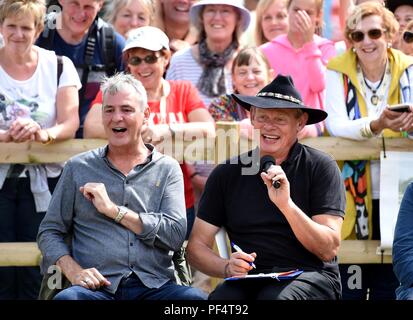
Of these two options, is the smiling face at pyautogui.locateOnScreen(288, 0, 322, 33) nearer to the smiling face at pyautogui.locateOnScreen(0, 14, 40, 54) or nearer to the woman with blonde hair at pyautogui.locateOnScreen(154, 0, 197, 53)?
the woman with blonde hair at pyautogui.locateOnScreen(154, 0, 197, 53)

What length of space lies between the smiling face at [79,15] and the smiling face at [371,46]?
188cm

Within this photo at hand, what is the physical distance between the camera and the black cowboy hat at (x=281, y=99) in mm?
6176

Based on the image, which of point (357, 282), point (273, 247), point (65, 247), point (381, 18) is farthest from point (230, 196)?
point (381, 18)

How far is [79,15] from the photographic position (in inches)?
308

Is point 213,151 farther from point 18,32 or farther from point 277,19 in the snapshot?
point 277,19

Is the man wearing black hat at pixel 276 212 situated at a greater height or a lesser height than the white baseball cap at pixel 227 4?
lesser

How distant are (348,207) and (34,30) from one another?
2.33 meters

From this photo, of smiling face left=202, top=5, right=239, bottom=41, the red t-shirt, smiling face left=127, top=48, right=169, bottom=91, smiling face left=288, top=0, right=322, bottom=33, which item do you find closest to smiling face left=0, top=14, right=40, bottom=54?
the red t-shirt

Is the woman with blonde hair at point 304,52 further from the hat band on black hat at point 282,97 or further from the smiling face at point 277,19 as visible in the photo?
the hat band on black hat at point 282,97

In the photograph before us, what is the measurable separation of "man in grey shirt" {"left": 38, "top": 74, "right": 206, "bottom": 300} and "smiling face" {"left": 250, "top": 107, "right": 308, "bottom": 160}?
53 centimetres

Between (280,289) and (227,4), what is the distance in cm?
304

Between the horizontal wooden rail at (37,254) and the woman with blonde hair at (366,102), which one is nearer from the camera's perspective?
the horizontal wooden rail at (37,254)

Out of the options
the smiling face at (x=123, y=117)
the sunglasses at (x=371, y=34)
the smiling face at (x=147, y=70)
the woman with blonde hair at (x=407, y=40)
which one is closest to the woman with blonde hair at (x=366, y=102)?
the sunglasses at (x=371, y=34)
